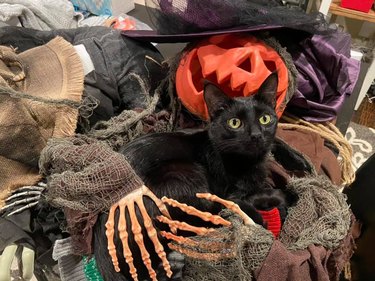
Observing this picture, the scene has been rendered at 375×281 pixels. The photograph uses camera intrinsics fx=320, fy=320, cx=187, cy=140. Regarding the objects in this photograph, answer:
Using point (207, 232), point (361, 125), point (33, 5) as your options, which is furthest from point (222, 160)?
point (361, 125)

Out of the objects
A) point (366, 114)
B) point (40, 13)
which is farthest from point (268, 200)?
point (366, 114)

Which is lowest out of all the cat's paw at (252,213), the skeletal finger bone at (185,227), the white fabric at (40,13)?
the cat's paw at (252,213)

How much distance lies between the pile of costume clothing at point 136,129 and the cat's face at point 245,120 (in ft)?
0.26

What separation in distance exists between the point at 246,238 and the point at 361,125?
4.28 ft

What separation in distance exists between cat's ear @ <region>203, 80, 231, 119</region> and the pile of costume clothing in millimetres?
62

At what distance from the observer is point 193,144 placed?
2.26ft

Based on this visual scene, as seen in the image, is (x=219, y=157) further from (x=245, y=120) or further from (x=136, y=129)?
(x=136, y=129)

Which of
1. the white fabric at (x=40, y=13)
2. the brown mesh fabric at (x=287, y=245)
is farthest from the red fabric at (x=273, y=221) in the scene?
the white fabric at (x=40, y=13)

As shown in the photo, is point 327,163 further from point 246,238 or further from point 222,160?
point 246,238

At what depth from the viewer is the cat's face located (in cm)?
60

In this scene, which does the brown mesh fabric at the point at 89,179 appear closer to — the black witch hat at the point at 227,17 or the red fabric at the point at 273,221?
the red fabric at the point at 273,221

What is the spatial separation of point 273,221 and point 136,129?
1.12 feet

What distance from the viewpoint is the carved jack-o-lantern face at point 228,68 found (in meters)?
0.64

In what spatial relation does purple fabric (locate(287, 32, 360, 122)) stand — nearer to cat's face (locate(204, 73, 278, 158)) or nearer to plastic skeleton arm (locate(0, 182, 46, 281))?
cat's face (locate(204, 73, 278, 158))
